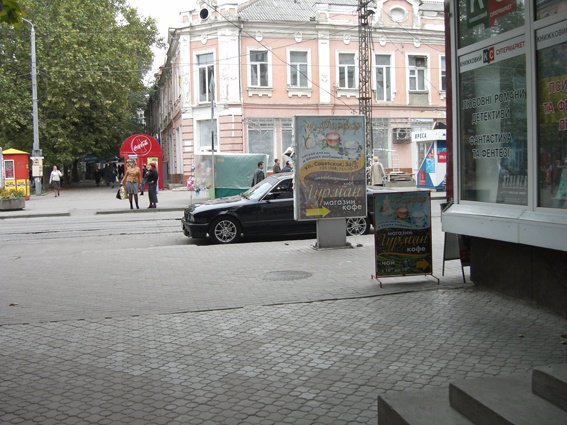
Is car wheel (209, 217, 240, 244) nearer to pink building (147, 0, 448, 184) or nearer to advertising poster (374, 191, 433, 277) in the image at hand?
advertising poster (374, 191, 433, 277)

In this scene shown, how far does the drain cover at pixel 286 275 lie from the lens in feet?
29.3

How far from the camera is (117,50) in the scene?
137 ft

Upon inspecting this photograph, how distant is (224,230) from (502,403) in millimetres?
10053

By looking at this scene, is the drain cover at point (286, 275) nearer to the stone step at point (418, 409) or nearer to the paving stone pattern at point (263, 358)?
the paving stone pattern at point (263, 358)

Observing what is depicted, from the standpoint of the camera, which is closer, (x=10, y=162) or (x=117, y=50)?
(x=10, y=162)

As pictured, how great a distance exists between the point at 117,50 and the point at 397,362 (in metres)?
40.3

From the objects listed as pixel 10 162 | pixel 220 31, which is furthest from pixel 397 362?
pixel 220 31

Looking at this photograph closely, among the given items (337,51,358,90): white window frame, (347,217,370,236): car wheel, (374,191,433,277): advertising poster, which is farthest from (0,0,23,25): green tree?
(337,51,358,90): white window frame

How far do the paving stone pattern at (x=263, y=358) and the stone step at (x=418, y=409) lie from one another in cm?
32

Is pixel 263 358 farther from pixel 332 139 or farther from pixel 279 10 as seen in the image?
pixel 279 10

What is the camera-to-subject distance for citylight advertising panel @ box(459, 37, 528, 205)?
21.9 ft

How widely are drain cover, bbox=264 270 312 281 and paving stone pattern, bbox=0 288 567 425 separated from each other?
5.52 ft

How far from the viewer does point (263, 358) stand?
5.41 meters

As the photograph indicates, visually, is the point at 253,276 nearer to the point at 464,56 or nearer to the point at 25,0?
the point at 464,56
